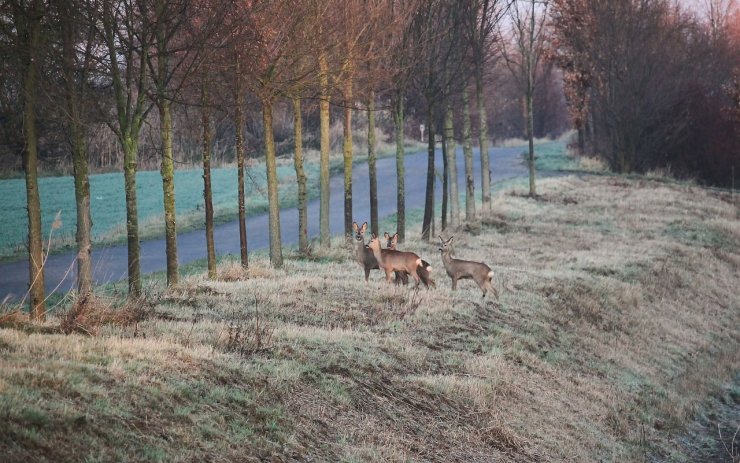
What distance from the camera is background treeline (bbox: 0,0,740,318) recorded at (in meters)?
13.0

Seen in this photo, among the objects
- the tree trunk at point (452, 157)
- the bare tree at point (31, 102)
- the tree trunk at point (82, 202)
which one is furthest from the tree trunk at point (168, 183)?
the tree trunk at point (452, 157)

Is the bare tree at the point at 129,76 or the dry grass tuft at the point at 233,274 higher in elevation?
the bare tree at the point at 129,76

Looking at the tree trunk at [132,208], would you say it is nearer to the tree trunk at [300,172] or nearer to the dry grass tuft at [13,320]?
the dry grass tuft at [13,320]

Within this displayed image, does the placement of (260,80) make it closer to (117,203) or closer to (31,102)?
(31,102)

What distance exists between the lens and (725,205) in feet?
132

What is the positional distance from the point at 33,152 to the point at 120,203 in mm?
22375

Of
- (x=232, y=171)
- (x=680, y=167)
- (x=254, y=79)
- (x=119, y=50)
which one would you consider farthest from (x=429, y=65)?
(x=680, y=167)

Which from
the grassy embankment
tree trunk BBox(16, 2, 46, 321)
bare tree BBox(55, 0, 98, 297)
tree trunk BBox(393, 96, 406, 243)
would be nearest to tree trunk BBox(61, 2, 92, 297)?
bare tree BBox(55, 0, 98, 297)

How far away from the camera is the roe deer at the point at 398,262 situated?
17.0 meters

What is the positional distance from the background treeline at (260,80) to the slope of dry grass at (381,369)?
2.13 m

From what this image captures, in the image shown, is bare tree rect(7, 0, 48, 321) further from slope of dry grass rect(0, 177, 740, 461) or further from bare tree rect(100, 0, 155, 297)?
bare tree rect(100, 0, 155, 297)

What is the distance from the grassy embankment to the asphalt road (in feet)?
2.95

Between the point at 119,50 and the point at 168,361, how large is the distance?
6764 millimetres

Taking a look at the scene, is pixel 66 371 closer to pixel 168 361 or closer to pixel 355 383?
pixel 168 361
